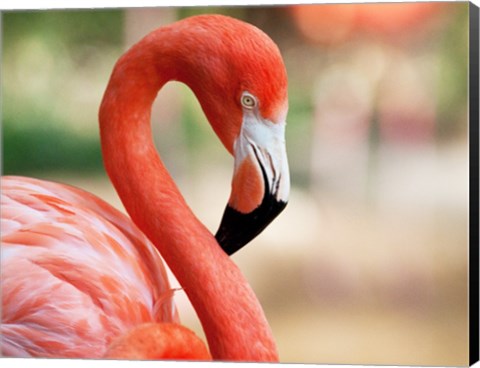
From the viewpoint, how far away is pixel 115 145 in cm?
400

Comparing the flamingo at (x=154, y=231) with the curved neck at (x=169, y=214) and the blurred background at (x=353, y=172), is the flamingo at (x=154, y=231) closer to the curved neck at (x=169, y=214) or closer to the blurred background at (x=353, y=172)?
the curved neck at (x=169, y=214)

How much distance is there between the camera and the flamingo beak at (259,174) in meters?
3.85

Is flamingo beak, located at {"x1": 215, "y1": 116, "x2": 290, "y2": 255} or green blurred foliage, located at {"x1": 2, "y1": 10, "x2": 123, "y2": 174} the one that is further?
green blurred foliage, located at {"x1": 2, "y1": 10, "x2": 123, "y2": 174}

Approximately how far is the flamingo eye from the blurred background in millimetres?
231

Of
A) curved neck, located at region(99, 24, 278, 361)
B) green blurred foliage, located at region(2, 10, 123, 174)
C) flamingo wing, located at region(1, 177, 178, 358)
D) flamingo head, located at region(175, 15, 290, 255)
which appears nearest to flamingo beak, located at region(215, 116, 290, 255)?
flamingo head, located at region(175, 15, 290, 255)

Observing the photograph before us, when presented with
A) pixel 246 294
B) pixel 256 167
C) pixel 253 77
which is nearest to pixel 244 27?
pixel 253 77

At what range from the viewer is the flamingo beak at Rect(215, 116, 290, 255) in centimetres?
385

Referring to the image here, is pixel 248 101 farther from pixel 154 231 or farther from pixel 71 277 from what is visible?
pixel 71 277

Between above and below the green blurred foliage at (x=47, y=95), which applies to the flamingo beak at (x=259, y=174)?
below

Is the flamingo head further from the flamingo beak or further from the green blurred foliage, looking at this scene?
the green blurred foliage

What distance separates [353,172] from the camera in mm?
3992

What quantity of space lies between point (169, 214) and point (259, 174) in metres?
0.41

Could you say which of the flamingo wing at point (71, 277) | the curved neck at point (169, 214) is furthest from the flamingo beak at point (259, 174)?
the flamingo wing at point (71, 277)

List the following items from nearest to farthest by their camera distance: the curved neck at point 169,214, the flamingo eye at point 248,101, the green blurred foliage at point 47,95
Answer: the flamingo eye at point 248,101 < the curved neck at point 169,214 < the green blurred foliage at point 47,95
